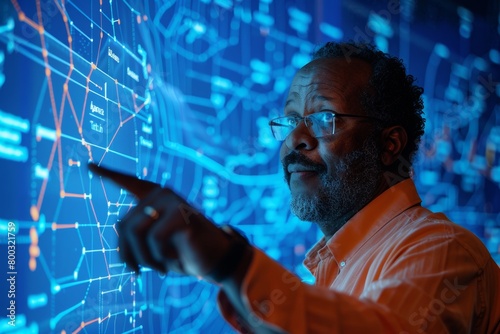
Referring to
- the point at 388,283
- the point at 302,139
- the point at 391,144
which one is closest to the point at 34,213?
the point at 388,283

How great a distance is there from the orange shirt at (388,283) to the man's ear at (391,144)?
104 mm

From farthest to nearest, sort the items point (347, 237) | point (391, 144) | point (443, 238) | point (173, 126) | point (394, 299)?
1. point (173, 126)
2. point (391, 144)
3. point (347, 237)
4. point (443, 238)
5. point (394, 299)

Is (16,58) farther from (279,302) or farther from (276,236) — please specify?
(276,236)

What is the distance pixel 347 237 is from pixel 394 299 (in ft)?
1.45

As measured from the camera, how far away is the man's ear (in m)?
1.30

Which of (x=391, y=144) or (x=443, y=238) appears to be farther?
(x=391, y=144)

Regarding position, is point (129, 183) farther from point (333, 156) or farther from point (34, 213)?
point (333, 156)

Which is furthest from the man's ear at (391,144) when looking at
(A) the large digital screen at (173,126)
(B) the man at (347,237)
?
(A) the large digital screen at (173,126)

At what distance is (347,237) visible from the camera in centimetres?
115

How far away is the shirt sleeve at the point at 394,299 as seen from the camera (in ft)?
1.89

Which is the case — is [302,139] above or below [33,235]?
above

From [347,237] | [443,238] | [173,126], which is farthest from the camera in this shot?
[173,126]

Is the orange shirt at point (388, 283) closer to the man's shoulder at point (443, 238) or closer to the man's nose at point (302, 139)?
the man's shoulder at point (443, 238)

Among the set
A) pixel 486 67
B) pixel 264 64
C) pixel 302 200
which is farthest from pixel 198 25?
pixel 486 67
